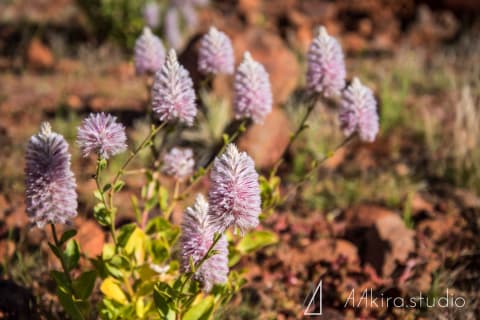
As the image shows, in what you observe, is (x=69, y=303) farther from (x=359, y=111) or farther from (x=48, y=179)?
(x=359, y=111)

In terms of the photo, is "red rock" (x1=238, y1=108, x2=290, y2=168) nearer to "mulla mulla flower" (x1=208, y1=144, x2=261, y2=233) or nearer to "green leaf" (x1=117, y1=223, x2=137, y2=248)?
"green leaf" (x1=117, y1=223, x2=137, y2=248)

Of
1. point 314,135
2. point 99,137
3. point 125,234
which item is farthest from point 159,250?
point 314,135

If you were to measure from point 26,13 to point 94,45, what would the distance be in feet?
7.05

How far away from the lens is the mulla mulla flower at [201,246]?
2119 millimetres

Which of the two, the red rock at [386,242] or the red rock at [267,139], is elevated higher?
the red rock at [267,139]

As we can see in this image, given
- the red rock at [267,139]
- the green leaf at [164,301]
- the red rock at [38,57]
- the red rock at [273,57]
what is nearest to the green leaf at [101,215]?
the green leaf at [164,301]

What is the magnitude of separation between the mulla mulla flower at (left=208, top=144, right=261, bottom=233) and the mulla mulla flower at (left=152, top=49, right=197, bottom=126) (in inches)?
20.3

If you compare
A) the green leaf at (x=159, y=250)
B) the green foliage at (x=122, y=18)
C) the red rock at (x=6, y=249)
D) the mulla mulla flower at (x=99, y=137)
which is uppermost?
the green foliage at (x=122, y=18)

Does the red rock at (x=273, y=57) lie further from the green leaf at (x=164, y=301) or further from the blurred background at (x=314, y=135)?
the green leaf at (x=164, y=301)

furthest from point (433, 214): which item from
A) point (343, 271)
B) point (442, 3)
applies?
point (442, 3)

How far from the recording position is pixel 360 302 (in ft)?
10.5

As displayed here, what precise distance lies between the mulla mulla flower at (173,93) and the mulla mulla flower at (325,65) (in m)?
0.74

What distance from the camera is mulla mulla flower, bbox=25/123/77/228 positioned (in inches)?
79.1

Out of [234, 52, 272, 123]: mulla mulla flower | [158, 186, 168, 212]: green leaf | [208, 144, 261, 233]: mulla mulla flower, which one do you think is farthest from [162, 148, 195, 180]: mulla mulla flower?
[208, 144, 261, 233]: mulla mulla flower
